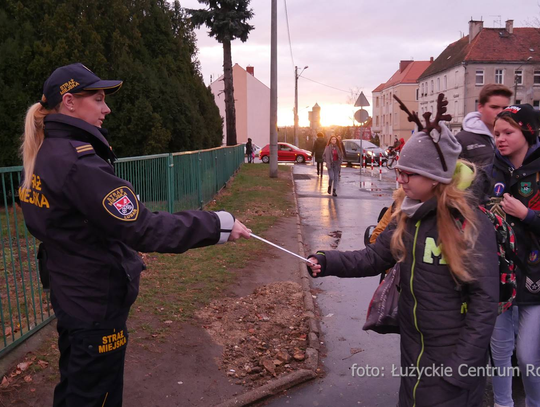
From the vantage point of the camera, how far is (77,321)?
2.39 metres

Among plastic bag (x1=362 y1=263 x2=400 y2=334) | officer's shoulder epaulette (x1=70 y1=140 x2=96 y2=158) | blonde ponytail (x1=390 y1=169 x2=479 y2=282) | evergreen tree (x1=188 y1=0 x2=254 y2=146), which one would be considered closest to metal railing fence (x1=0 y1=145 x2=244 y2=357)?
officer's shoulder epaulette (x1=70 y1=140 x2=96 y2=158)

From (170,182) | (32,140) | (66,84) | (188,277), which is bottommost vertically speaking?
(188,277)

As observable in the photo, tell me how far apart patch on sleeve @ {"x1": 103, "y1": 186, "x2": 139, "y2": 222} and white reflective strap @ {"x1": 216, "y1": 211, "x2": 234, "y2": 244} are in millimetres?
422

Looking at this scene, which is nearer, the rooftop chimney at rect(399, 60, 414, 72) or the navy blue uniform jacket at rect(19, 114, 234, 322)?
the navy blue uniform jacket at rect(19, 114, 234, 322)

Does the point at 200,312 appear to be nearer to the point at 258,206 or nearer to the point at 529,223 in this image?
the point at 529,223

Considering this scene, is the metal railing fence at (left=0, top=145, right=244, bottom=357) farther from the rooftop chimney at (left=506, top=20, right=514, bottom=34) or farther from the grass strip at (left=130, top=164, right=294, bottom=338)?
the rooftop chimney at (left=506, top=20, right=514, bottom=34)

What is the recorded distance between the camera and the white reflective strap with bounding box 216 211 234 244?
8.29 feet

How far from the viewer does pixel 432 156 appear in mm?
2518

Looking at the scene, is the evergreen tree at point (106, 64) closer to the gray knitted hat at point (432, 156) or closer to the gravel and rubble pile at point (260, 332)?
the gravel and rubble pile at point (260, 332)

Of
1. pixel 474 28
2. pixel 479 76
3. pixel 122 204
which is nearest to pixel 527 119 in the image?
pixel 122 204

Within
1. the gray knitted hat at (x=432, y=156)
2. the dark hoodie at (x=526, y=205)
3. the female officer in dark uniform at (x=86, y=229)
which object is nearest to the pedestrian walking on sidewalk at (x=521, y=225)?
the dark hoodie at (x=526, y=205)

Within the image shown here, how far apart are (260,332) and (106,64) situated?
306 inches

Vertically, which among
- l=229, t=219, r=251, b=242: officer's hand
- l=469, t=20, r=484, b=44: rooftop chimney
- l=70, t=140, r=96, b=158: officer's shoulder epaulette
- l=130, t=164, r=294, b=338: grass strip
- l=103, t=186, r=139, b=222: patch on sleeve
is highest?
l=469, t=20, r=484, b=44: rooftop chimney

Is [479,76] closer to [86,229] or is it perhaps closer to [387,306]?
[387,306]
